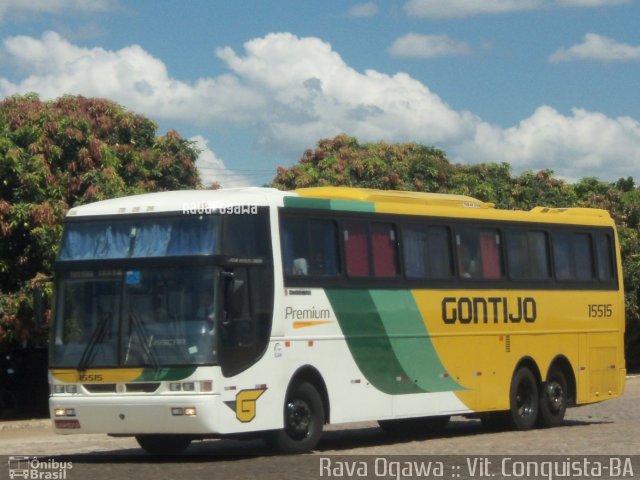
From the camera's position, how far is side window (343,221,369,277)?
1839cm

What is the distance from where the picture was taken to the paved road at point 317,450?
49.2 feet

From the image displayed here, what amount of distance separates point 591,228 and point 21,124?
11.1 metres

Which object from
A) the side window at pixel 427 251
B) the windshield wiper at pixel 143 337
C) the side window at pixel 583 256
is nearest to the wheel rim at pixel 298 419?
the windshield wiper at pixel 143 337

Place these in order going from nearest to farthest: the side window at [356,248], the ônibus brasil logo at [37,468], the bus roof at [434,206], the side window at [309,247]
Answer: the ônibus brasil logo at [37,468] < the side window at [309,247] < the side window at [356,248] < the bus roof at [434,206]

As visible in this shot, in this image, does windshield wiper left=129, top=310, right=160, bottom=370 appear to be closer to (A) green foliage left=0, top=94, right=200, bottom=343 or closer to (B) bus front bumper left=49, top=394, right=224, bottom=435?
(B) bus front bumper left=49, top=394, right=224, bottom=435

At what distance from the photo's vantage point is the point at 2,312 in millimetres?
24141

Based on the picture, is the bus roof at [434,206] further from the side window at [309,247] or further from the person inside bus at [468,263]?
the person inside bus at [468,263]

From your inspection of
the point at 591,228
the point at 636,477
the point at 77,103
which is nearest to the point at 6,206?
the point at 77,103

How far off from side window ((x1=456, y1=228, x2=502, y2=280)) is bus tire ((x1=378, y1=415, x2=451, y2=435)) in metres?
2.37

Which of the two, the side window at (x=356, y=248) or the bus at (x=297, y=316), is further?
the side window at (x=356, y=248)

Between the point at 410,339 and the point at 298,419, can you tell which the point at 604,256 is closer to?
the point at 410,339

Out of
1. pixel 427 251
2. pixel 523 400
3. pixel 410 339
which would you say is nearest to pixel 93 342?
pixel 410 339

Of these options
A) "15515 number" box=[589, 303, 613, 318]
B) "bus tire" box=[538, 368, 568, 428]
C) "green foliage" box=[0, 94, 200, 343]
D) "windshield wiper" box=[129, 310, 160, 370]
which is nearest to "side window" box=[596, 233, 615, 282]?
"15515 number" box=[589, 303, 613, 318]

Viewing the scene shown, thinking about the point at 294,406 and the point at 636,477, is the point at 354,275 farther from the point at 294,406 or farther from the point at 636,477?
the point at 636,477
